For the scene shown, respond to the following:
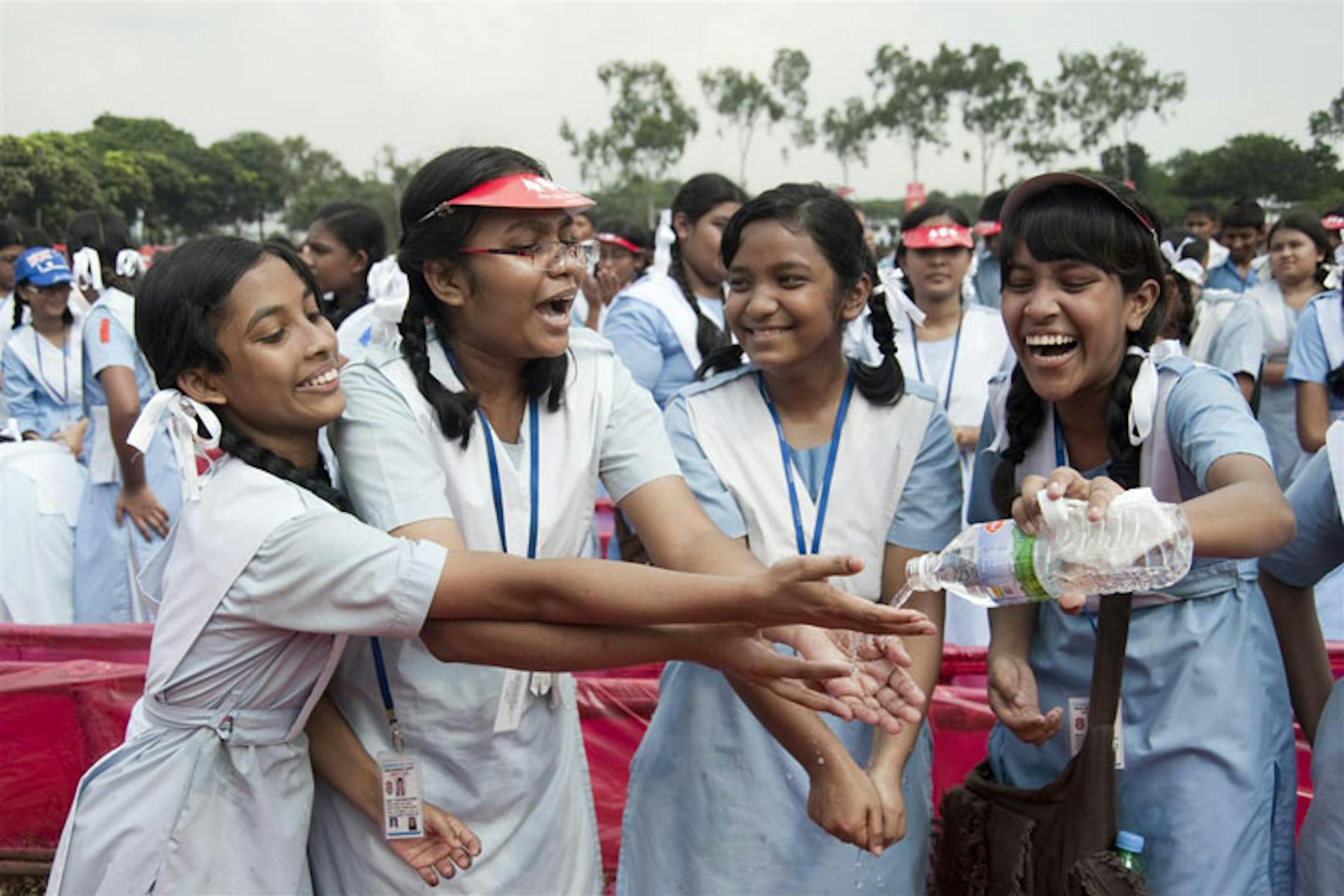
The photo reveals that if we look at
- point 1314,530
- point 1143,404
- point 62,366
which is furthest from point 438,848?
point 62,366

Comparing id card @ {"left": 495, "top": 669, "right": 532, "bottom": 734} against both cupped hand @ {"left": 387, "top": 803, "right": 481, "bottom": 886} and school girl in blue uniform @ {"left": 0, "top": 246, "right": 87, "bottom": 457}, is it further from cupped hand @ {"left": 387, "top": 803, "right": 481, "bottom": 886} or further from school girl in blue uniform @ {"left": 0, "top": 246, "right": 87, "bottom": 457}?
school girl in blue uniform @ {"left": 0, "top": 246, "right": 87, "bottom": 457}

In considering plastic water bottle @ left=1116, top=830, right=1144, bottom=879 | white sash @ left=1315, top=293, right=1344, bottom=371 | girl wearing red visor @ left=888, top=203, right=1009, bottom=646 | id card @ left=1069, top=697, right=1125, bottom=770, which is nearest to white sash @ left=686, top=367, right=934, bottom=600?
id card @ left=1069, top=697, right=1125, bottom=770

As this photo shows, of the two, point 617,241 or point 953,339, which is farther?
point 617,241

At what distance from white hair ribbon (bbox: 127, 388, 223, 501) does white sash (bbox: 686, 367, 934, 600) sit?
0.98 m

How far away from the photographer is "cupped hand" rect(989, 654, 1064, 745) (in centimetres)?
212

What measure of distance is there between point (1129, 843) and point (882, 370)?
3.45ft

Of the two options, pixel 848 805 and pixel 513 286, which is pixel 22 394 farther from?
pixel 848 805

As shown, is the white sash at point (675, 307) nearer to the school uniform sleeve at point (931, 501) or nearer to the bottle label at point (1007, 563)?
the school uniform sleeve at point (931, 501)

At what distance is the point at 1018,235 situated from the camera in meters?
2.21

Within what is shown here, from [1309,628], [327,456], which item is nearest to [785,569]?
[327,456]

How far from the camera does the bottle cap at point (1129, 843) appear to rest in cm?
197

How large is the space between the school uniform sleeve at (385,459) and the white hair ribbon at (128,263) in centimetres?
397

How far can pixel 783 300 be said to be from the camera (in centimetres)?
247

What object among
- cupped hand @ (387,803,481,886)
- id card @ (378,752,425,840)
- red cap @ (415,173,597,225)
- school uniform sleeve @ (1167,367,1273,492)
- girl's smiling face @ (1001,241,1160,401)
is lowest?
cupped hand @ (387,803,481,886)
